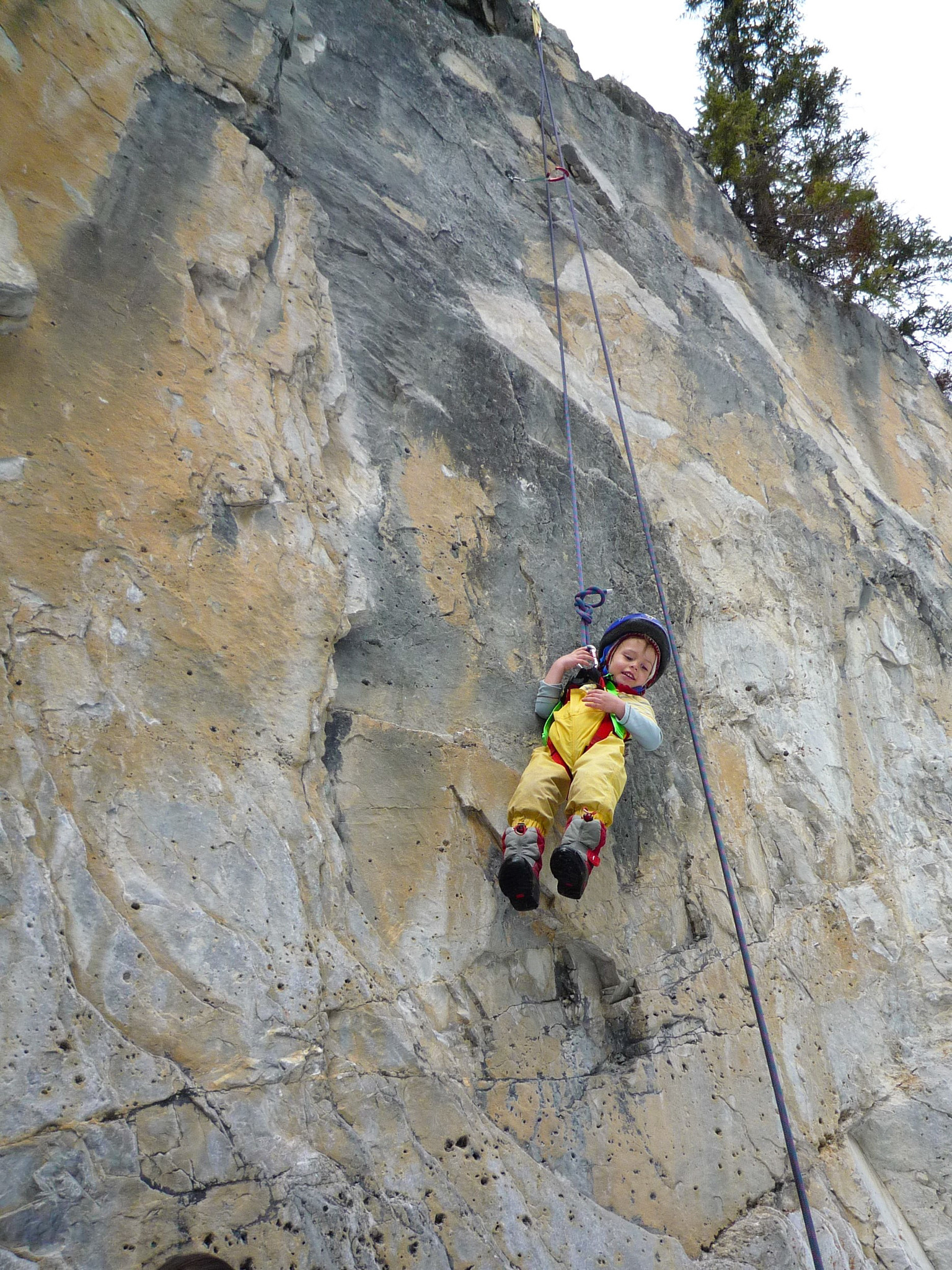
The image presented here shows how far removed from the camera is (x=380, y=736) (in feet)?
10.6

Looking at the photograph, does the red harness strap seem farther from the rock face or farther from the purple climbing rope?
the purple climbing rope

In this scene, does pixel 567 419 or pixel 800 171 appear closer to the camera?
pixel 567 419

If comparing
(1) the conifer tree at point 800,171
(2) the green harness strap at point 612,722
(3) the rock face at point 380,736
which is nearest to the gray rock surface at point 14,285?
(3) the rock face at point 380,736

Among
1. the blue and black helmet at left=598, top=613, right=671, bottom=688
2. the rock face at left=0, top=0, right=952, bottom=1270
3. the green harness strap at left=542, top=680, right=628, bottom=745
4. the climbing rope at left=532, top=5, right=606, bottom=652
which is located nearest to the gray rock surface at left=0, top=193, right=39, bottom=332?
the rock face at left=0, top=0, right=952, bottom=1270

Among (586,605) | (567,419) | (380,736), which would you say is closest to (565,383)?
(567,419)

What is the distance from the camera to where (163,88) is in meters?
3.65

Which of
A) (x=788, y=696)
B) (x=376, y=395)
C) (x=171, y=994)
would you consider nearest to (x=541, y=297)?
(x=376, y=395)

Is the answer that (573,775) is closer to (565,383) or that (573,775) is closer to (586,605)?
(586,605)

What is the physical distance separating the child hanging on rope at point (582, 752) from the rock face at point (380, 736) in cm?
25

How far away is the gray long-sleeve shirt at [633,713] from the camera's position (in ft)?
10.7

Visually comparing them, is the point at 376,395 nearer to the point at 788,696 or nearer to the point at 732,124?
the point at 788,696

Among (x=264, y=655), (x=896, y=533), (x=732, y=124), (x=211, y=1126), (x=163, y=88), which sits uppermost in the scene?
(x=732, y=124)

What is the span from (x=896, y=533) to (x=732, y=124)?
4625 millimetres

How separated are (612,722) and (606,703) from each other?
3.9 inches
